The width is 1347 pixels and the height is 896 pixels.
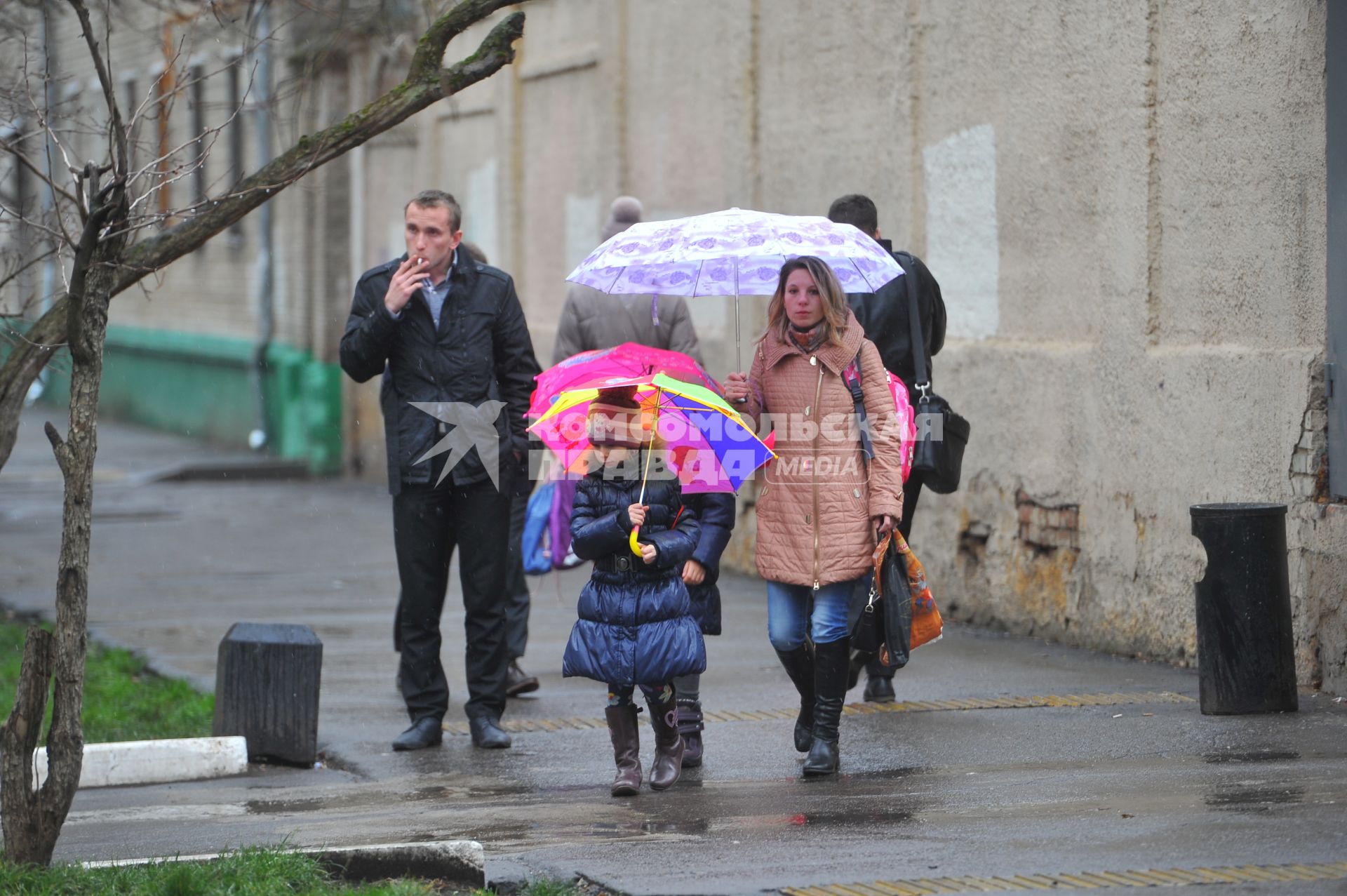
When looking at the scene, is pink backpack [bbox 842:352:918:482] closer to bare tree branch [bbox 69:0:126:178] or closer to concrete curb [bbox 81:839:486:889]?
concrete curb [bbox 81:839:486:889]

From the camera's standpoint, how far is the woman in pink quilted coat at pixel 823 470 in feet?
21.0

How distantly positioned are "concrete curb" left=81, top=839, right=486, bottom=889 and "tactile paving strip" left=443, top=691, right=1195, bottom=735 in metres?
2.54

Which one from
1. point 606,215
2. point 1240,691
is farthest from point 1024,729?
point 606,215

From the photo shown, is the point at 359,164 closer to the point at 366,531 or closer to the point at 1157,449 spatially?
the point at 366,531

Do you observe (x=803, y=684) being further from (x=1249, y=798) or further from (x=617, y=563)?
(x=1249, y=798)

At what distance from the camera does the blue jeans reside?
21.3ft

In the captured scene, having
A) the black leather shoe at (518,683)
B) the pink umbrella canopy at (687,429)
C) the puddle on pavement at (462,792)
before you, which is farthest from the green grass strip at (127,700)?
the pink umbrella canopy at (687,429)

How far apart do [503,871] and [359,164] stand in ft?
54.2

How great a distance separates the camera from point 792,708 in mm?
8055

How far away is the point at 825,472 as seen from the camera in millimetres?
6410

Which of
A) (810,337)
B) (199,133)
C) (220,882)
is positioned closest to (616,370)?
(810,337)

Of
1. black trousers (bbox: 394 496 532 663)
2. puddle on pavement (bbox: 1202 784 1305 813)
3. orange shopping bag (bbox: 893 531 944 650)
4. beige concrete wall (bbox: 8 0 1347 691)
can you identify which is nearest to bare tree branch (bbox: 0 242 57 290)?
black trousers (bbox: 394 496 532 663)

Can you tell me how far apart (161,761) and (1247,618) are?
4.32 m

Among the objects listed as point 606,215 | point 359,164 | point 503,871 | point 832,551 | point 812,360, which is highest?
point 359,164
